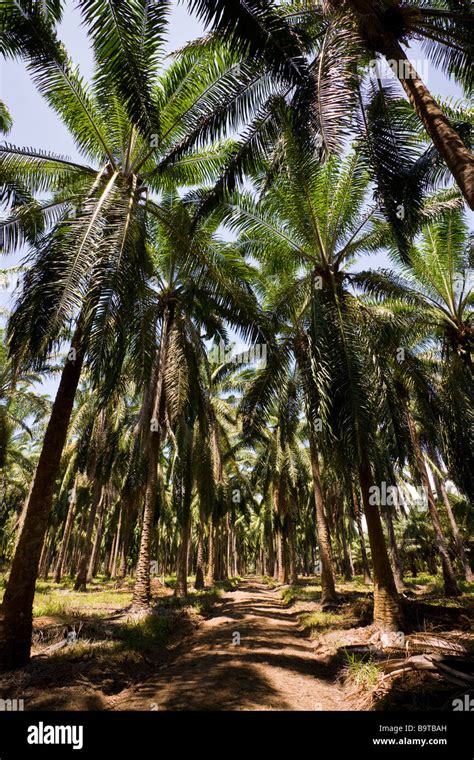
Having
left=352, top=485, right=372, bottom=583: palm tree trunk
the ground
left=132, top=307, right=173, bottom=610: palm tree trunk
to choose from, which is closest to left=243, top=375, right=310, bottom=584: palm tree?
left=352, top=485, right=372, bottom=583: palm tree trunk

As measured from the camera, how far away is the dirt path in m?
4.91

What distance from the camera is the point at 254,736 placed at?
386 cm

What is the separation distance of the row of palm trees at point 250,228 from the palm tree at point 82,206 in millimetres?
Answer: 43

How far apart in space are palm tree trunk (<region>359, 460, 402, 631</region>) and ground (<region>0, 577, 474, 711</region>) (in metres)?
0.52

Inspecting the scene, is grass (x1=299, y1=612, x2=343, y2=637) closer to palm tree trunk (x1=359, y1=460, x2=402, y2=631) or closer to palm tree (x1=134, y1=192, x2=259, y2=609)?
palm tree trunk (x1=359, y1=460, x2=402, y2=631)

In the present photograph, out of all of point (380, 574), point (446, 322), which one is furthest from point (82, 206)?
point (446, 322)

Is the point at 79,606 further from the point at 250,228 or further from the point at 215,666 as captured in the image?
the point at 250,228

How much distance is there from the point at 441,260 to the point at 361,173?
470 cm

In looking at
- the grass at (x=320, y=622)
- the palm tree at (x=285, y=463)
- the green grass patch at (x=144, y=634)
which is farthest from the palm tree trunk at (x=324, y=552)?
the green grass patch at (x=144, y=634)

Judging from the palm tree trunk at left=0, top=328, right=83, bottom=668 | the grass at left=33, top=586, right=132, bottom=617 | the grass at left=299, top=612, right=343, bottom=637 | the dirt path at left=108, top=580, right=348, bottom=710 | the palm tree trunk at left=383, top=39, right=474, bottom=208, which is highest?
the palm tree trunk at left=383, top=39, right=474, bottom=208

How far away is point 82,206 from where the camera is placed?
770 centimetres

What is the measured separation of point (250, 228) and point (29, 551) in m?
9.31

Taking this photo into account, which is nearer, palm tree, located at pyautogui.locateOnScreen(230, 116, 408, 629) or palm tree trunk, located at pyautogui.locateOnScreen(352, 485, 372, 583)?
palm tree, located at pyautogui.locateOnScreen(230, 116, 408, 629)

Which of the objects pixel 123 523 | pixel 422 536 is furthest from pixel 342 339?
pixel 422 536
